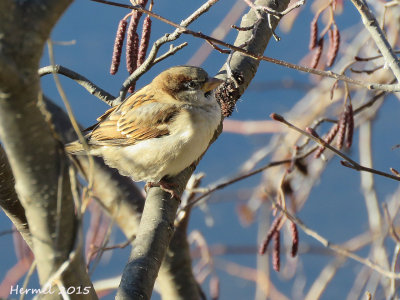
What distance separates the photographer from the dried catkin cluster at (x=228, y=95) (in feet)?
9.09

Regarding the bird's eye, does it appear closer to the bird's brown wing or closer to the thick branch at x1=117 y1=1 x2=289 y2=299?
the bird's brown wing

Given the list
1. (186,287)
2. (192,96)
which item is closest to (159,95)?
(192,96)

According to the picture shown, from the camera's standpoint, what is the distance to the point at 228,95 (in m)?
2.83

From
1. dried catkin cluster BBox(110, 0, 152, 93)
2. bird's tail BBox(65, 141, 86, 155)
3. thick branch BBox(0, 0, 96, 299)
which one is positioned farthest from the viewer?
bird's tail BBox(65, 141, 86, 155)

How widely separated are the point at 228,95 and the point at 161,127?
1.24 ft

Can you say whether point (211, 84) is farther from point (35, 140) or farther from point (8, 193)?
point (35, 140)

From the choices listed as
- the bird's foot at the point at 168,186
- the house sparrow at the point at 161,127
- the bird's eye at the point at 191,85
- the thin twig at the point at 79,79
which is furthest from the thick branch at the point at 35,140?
the bird's eye at the point at 191,85

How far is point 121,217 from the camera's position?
10.9 feet

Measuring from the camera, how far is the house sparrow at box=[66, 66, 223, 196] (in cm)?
286

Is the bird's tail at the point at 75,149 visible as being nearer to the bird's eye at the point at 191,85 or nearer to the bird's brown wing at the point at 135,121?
the bird's brown wing at the point at 135,121

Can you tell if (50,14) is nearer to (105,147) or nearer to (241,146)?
(105,147)

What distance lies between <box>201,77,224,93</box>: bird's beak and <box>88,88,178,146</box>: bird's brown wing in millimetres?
174

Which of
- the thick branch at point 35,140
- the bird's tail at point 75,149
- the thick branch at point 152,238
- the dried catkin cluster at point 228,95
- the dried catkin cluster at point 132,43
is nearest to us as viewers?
the thick branch at point 35,140

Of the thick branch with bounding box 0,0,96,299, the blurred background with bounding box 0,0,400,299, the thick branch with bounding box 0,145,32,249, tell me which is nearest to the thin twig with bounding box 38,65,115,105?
the thick branch with bounding box 0,145,32,249
